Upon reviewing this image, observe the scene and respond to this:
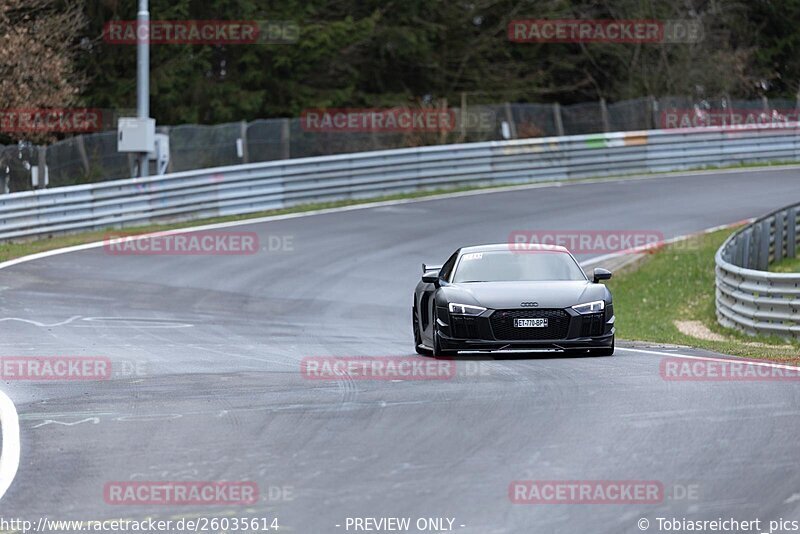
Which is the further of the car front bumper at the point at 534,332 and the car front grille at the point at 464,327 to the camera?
the car front grille at the point at 464,327

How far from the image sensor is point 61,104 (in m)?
37.1

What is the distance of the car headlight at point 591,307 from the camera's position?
15.0m

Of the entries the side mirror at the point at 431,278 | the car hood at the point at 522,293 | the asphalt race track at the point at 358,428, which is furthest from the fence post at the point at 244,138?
the car hood at the point at 522,293

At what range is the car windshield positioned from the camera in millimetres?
16266

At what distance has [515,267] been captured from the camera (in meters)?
16.5

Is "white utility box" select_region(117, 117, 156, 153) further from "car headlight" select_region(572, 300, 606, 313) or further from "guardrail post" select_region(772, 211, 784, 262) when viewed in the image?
"car headlight" select_region(572, 300, 606, 313)

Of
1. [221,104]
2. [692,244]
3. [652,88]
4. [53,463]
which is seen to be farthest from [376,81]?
[53,463]

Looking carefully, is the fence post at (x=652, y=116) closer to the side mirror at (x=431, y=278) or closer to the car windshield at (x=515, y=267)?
the car windshield at (x=515, y=267)

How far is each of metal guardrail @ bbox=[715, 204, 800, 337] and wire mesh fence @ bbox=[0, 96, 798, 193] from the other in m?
14.6

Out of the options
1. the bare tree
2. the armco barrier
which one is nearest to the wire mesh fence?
the armco barrier

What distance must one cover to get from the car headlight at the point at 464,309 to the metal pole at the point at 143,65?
17438mm

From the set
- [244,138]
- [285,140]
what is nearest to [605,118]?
[285,140]

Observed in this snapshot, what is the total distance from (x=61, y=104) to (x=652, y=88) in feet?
81.5

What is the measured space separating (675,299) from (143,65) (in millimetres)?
13047
